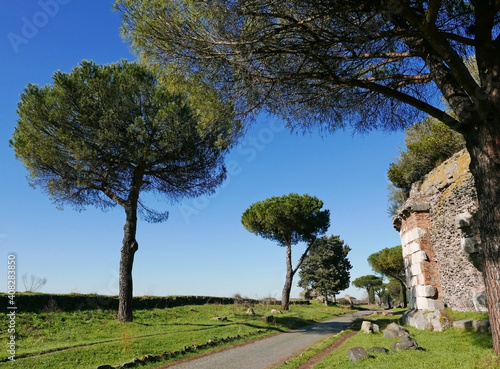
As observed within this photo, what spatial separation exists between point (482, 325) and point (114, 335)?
31.6 ft

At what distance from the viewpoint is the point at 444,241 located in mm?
9516

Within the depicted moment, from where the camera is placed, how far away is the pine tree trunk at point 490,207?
4.23m

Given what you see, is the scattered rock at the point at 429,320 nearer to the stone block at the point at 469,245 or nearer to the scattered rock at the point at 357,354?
the stone block at the point at 469,245

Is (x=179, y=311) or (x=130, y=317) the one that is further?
(x=179, y=311)

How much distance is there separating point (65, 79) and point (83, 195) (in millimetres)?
4860

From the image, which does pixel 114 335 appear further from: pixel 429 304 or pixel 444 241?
pixel 444 241

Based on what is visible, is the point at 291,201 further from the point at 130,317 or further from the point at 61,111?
the point at 61,111

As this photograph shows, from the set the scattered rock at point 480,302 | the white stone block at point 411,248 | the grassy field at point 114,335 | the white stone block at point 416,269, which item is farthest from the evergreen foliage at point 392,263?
the scattered rock at point 480,302

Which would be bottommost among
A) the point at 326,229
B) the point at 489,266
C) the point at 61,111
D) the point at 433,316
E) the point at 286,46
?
the point at 433,316

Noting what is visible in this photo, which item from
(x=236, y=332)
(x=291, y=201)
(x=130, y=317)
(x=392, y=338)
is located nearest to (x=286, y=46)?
(x=392, y=338)

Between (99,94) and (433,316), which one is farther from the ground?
(99,94)

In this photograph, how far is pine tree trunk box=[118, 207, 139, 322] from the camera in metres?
12.6

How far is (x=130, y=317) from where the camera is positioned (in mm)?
12625

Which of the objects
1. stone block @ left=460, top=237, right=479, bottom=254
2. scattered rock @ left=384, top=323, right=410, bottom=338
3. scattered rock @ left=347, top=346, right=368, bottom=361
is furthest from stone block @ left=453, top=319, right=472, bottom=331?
scattered rock @ left=347, top=346, right=368, bottom=361
